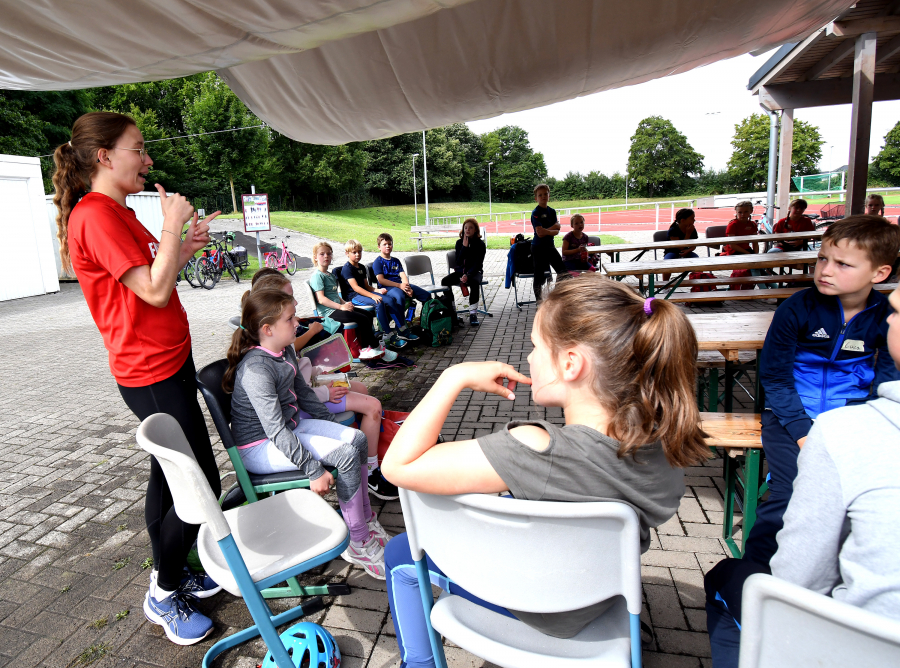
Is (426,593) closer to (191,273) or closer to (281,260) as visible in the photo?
(191,273)

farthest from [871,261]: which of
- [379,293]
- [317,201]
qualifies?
[317,201]

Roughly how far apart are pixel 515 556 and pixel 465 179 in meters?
78.6

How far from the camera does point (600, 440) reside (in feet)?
4.06

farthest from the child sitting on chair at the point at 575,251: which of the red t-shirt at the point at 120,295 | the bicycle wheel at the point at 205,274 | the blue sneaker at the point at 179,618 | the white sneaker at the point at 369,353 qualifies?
the bicycle wheel at the point at 205,274

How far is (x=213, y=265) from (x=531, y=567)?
16289mm

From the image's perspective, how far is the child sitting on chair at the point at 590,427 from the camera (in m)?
1.20

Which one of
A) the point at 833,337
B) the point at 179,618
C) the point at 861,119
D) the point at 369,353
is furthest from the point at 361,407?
the point at 861,119

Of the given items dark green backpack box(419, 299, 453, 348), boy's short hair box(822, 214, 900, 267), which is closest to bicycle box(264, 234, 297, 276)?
dark green backpack box(419, 299, 453, 348)

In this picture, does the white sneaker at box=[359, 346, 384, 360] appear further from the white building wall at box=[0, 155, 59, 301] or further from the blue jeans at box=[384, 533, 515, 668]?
the white building wall at box=[0, 155, 59, 301]

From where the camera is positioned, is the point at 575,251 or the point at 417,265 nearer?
the point at 417,265

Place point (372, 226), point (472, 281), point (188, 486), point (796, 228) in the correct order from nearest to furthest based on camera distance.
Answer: point (188, 486) → point (472, 281) → point (796, 228) → point (372, 226)

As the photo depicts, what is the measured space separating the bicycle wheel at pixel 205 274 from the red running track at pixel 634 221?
63.4 ft

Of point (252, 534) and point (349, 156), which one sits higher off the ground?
point (349, 156)

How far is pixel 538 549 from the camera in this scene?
1.13m
